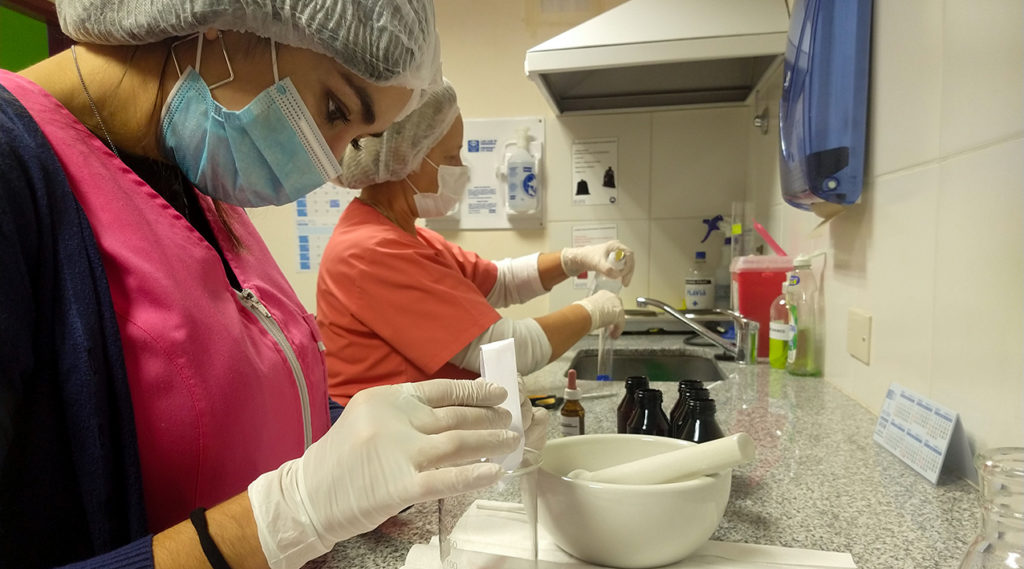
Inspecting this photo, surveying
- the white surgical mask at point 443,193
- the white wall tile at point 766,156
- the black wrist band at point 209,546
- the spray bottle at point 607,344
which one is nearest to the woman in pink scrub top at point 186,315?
the black wrist band at point 209,546

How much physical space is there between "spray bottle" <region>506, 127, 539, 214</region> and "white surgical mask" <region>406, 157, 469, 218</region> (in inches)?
31.5

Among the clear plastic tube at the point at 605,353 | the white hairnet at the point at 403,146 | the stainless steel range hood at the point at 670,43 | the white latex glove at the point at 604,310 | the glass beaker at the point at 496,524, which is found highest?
the stainless steel range hood at the point at 670,43

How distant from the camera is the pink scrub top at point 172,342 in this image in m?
0.55

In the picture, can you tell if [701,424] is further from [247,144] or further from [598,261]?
[598,261]

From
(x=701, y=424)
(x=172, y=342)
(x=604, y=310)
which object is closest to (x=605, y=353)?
(x=604, y=310)

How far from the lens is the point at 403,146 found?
4.15 feet

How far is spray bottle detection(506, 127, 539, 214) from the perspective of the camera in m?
2.22

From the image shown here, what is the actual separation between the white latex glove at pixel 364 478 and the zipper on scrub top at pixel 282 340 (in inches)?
10.4

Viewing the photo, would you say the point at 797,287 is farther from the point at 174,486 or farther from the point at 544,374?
the point at 174,486

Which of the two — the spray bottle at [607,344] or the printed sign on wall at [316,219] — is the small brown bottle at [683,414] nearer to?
the spray bottle at [607,344]

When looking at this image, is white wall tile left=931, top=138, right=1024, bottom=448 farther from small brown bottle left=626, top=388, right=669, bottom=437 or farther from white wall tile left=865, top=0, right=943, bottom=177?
small brown bottle left=626, top=388, right=669, bottom=437

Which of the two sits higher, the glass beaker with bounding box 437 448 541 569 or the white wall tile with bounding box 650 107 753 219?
the white wall tile with bounding box 650 107 753 219

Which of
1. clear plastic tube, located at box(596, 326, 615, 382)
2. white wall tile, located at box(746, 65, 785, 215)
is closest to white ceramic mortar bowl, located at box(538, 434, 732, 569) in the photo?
clear plastic tube, located at box(596, 326, 615, 382)

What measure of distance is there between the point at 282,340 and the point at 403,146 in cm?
66
